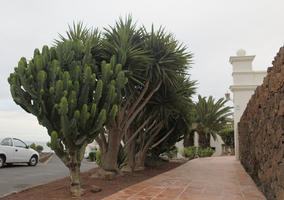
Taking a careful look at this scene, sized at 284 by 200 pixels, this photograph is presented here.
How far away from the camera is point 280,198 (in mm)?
3760

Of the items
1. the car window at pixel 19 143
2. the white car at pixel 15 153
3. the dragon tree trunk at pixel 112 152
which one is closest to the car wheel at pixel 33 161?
the white car at pixel 15 153

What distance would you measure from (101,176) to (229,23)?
738 cm

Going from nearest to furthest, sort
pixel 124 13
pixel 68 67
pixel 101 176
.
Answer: pixel 68 67 → pixel 101 176 → pixel 124 13

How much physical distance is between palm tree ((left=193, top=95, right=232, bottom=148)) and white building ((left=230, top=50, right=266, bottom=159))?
8.52 m

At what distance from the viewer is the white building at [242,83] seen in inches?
605

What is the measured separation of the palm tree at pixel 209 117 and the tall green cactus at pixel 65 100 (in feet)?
61.6

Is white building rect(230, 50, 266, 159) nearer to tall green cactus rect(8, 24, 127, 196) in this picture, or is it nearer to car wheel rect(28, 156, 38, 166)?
car wheel rect(28, 156, 38, 166)

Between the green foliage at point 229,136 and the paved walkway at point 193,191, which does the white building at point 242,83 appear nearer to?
the green foliage at point 229,136

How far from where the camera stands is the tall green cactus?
539 cm

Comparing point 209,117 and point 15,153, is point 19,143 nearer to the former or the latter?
point 15,153

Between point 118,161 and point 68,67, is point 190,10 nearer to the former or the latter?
point 68,67

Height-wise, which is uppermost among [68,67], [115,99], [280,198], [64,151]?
[68,67]

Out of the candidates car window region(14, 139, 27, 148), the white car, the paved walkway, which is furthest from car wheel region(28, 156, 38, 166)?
the paved walkway

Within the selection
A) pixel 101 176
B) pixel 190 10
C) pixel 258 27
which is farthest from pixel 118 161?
pixel 258 27
